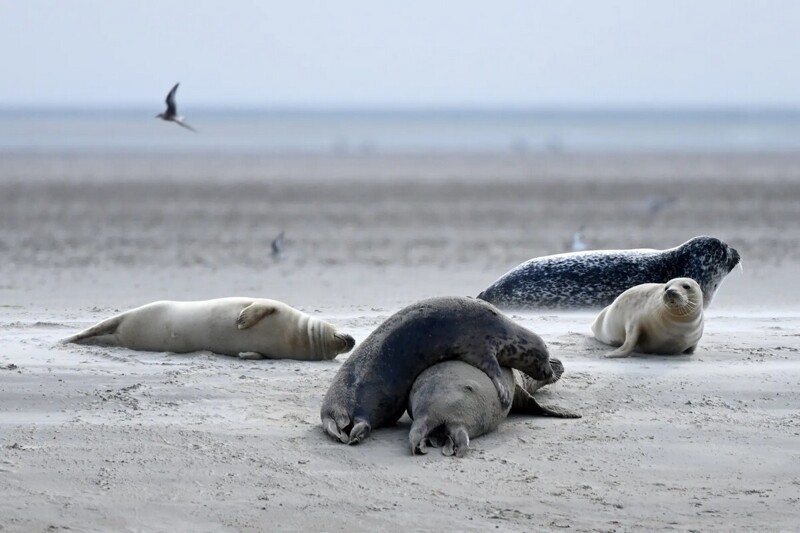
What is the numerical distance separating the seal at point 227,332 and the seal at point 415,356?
1.18 metres

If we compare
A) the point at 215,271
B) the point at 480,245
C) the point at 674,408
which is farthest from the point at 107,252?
the point at 674,408

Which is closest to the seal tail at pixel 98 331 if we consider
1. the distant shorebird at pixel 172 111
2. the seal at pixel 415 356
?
the seal at pixel 415 356

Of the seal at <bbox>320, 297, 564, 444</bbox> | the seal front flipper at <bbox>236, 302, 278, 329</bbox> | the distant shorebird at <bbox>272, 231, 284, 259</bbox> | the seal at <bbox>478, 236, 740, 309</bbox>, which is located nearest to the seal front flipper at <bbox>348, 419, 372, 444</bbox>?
the seal at <bbox>320, 297, 564, 444</bbox>

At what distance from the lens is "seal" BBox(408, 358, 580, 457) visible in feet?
18.1

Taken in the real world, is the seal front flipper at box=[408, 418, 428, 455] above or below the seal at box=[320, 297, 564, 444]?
below

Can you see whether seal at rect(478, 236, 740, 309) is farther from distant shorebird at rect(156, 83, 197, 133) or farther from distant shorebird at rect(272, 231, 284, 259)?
distant shorebird at rect(272, 231, 284, 259)

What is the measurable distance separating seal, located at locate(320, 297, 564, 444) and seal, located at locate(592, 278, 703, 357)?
1438mm

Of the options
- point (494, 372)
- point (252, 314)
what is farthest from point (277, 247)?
point (494, 372)

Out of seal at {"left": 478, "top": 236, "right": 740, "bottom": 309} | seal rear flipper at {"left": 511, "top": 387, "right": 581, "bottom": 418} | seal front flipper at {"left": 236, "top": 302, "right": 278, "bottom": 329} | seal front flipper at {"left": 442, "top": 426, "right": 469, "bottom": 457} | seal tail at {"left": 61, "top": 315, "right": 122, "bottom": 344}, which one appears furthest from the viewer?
seal at {"left": 478, "top": 236, "right": 740, "bottom": 309}

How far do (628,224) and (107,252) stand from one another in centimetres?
828

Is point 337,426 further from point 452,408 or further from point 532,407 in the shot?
point 532,407

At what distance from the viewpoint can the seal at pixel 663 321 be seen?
7.30 metres

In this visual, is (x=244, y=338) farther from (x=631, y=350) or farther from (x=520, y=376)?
(x=631, y=350)

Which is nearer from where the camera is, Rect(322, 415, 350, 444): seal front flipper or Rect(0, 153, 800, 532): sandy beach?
Rect(0, 153, 800, 532): sandy beach
